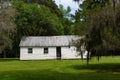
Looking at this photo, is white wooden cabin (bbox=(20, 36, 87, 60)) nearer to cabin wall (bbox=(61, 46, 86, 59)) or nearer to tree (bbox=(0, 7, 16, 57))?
cabin wall (bbox=(61, 46, 86, 59))

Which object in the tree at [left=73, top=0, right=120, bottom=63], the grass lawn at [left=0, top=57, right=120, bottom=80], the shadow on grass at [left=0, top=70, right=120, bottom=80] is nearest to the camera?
the shadow on grass at [left=0, top=70, right=120, bottom=80]

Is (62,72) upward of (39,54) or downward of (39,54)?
downward

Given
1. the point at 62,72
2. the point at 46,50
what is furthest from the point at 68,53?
the point at 62,72

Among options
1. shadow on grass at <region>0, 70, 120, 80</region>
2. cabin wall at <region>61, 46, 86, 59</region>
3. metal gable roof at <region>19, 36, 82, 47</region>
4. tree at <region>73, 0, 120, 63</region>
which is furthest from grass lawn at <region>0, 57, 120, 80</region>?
metal gable roof at <region>19, 36, 82, 47</region>

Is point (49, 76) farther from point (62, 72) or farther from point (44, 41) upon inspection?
point (44, 41)

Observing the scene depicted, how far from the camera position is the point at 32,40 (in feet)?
177

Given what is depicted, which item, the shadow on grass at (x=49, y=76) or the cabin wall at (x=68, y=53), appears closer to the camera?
the shadow on grass at (x=49, y=76)

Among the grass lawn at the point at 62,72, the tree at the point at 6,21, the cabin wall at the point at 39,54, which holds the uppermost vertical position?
the tree at the point at 6,21

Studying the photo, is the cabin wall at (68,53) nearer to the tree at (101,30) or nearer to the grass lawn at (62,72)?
the grass lawn at (62,72)

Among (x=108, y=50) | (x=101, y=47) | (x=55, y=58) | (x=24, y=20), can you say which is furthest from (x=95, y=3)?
(x=24, y=20)

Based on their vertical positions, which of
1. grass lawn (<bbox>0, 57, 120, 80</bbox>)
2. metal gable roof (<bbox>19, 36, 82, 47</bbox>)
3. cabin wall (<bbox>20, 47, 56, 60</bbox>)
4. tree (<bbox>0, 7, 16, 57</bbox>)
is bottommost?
grass lawn (<bbox>0, 57, 120, 80</bbox>)

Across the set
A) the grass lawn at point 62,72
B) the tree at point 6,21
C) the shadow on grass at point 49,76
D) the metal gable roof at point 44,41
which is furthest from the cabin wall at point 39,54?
the shadow on grass at point 49,76

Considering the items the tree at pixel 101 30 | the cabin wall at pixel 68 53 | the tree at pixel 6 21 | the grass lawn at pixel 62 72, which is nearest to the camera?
the grass lawn at pixel 62 72

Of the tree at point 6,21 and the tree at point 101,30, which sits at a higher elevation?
the tree at point 6,21
